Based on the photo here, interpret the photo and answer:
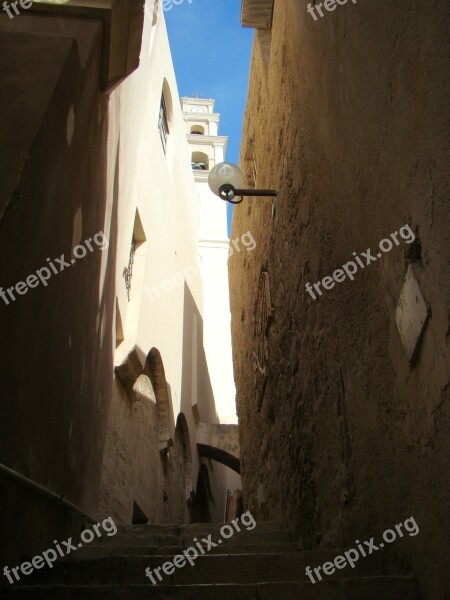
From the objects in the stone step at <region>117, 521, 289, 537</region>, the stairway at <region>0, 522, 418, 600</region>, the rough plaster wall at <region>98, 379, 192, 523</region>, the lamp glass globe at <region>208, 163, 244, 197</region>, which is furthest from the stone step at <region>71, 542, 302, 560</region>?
the lamp glass globe at <region>208, 163, 244, 197</region>

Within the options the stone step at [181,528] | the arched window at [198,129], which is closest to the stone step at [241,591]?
the stone step at [181,528]

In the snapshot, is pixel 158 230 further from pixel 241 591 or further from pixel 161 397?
pixel 241 591

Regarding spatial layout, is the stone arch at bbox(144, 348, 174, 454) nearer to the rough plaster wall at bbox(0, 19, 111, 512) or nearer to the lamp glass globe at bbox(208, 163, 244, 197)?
the lamp glass globe at bbox(208, 163, 244, 197)

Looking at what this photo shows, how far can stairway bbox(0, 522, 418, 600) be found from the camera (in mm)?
2283

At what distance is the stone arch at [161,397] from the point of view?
9.93 metres

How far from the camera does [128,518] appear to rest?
24.7ft

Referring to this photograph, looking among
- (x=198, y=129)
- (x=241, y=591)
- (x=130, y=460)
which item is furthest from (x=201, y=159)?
(x=241, y=591)

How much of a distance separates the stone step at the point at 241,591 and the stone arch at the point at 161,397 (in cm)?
746

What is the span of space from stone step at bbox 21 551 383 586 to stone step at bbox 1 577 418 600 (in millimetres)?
384

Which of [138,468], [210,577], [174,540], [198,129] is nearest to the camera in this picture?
[210,577]

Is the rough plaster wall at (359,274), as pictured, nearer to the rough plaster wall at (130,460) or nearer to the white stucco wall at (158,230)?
the white stucco wall at (158,230)

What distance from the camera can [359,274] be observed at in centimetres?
303

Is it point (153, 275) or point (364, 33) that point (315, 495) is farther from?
point (153, 275)

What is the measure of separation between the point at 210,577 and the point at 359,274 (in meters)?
1.58
